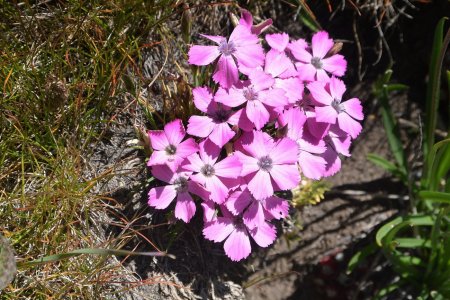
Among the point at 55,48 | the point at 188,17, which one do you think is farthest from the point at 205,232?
the point at 55,48

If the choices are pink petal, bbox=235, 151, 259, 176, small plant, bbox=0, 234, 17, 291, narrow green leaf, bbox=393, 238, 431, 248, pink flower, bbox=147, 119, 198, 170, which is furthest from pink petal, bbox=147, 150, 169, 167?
narrow green leaf, bbox=393, 238, 431, 248

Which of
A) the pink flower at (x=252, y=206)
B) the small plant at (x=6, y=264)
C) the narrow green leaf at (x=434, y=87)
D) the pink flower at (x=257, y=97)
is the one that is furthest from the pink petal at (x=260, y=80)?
the small plant at (x=6, y=264)

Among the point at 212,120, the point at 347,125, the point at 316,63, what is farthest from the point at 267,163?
the point at 316,63

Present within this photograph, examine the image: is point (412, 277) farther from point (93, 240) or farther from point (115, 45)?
point (115, 45)

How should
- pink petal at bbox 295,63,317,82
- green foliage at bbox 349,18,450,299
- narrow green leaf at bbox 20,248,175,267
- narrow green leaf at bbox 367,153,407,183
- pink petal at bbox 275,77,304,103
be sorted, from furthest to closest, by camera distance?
1. narrow green leaf at bbox 367,153,407,183
2. green foliage at bbox 349,18,450,299
3. pink petal at bbox 295,63,317,82
4. pink petal at bbox 275,77,304,103
5. narrow green leaf at bbox 20,248,175,267

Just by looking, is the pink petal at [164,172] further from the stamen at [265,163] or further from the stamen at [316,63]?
the stamen at [316,63]

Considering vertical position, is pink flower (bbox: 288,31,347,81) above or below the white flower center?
below

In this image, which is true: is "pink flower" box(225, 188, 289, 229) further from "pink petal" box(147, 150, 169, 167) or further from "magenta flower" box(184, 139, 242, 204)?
"pink petal" box(147, 150, 169, 167)

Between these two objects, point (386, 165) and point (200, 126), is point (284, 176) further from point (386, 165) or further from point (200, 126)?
point (386, 165)
